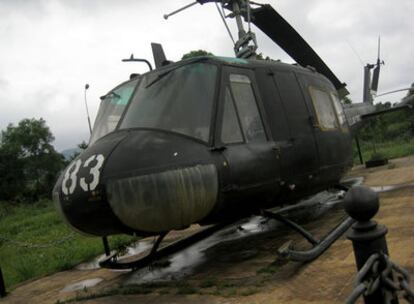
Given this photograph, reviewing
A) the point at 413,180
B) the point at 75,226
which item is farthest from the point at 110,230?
the point at 413,180

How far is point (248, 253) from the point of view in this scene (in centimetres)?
574

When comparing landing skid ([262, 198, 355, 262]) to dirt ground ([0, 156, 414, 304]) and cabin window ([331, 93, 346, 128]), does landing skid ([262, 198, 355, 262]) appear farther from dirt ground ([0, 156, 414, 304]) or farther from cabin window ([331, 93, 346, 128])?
cabin window ([331, 93, 346, 128])

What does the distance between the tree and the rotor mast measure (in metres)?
35.7

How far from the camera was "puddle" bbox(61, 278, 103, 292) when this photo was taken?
5.76m

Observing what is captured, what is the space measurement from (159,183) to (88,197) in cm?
62

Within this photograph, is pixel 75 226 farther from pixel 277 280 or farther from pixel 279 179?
pixel 279 179

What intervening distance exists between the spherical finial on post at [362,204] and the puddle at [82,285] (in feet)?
14.4

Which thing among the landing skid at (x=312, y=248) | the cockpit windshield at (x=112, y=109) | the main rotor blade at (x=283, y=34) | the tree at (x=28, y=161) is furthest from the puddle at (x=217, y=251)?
the tree at (x=28, y=161)

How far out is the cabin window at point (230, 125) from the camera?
5.08 metres

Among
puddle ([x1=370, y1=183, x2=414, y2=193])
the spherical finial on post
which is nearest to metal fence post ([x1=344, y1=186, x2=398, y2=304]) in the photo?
the spherical finial on post

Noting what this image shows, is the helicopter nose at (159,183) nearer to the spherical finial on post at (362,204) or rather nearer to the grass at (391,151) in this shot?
the spherical finial on post at (362,204)

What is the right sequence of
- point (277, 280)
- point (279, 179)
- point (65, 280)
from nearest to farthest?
point (277, 280)
point (279, 179)
point (65, 280)

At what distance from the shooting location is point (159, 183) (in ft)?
14.0

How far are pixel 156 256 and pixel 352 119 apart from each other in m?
6.52
